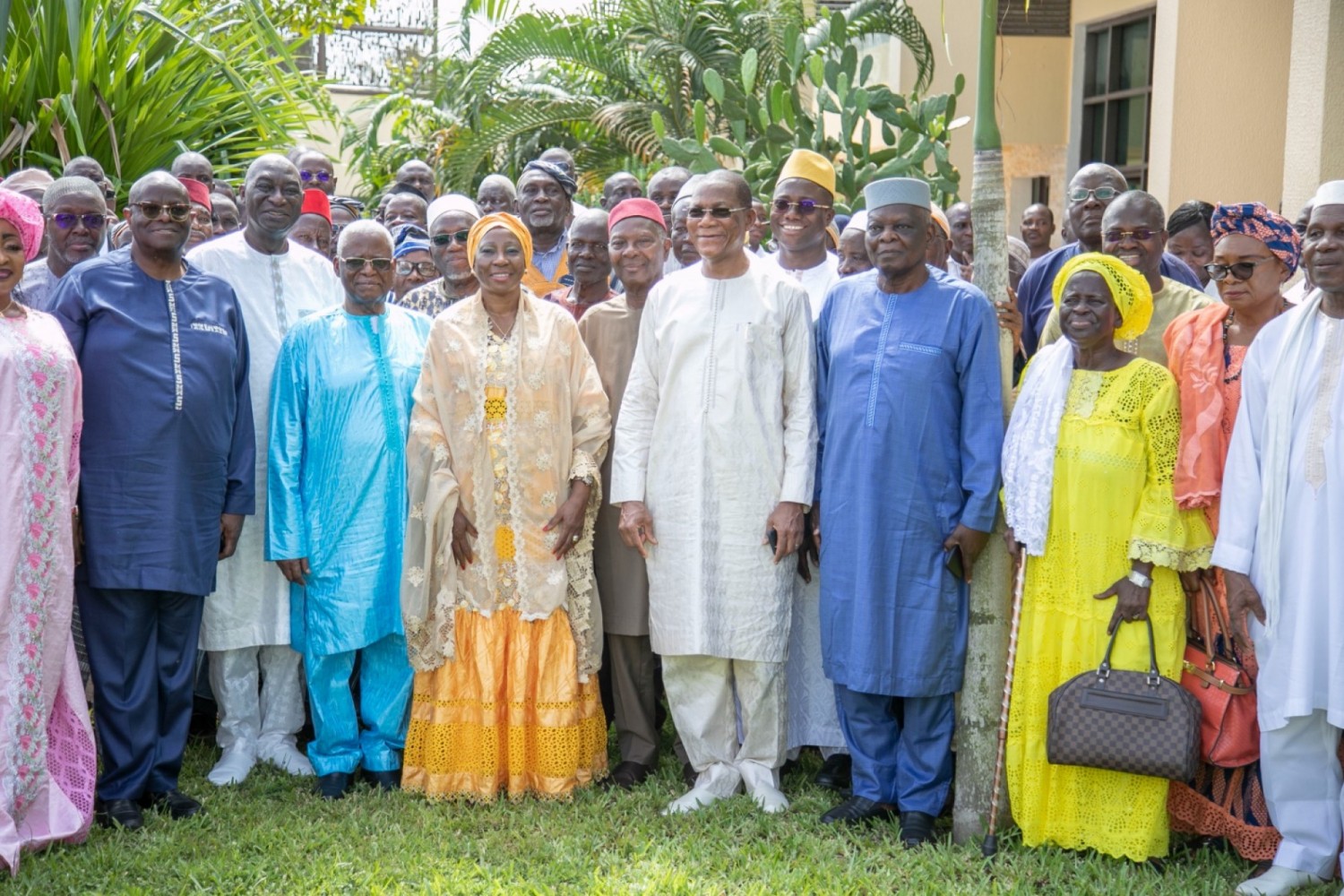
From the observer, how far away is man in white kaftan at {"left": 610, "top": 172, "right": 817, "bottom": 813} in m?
5.25

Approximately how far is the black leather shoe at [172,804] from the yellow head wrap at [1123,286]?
3532 mm

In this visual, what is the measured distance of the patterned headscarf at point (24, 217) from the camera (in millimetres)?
4719

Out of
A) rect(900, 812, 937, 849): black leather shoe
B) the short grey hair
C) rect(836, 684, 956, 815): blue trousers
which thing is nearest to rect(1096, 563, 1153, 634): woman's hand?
rect(836, 684, 956, 815): blue trousers

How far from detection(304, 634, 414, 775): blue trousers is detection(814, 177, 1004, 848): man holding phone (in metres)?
1.73

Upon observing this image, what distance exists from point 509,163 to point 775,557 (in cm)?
1095

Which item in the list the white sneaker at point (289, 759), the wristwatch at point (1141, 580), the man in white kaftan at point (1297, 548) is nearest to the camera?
the man in white kaftan at point (1297, 548)

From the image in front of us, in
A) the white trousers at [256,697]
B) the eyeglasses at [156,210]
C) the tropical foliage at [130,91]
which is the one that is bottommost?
the white trousers at [256,697]

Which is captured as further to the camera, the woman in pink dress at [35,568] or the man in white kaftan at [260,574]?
the man in white kaftan at [260,574]

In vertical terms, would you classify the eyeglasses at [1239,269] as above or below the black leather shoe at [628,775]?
above

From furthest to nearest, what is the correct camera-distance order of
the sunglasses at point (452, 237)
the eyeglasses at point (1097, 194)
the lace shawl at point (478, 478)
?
the eyeglasses at point (1097, 194)
the sunglasses at point (452, 237)
the lace shawl at point (478, 478)

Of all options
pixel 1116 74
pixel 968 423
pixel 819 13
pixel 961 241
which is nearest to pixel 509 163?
pixel 819 13

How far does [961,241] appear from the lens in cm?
833

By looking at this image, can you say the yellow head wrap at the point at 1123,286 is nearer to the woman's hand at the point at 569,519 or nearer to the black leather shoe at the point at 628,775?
the woman's hand at the point at 569,519

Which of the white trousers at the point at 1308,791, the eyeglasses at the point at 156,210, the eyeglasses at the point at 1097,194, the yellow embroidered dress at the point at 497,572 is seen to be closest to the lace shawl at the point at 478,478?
the yellow embroidered dress at the point at 497,572
